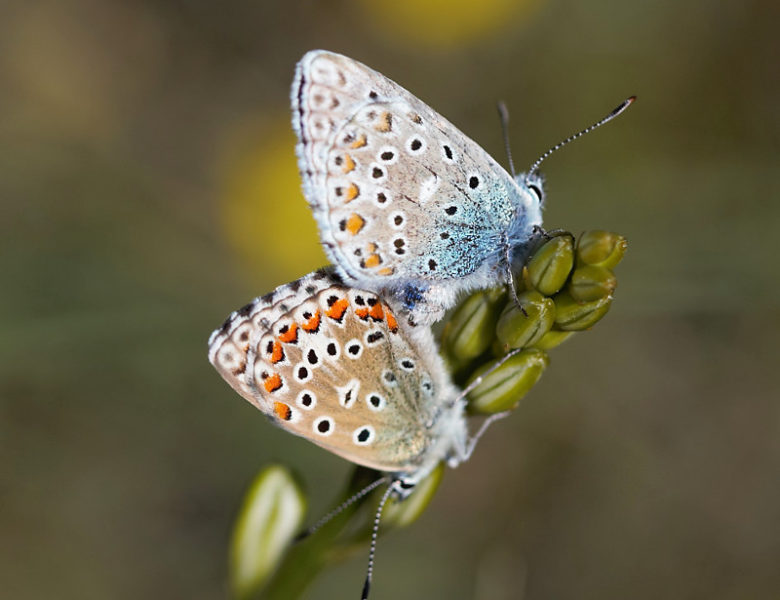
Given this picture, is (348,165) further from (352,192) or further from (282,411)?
(282,411)

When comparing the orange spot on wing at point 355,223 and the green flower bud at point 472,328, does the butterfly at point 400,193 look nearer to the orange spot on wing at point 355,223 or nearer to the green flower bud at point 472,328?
the orange spot on wing at point 355,223

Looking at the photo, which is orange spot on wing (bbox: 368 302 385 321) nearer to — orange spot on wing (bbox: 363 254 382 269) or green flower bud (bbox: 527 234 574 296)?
Result: orange spot on wing (bbox: 363 254 382 269)

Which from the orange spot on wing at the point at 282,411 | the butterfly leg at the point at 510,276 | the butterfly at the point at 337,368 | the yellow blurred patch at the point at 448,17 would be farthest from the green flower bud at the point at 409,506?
the yellow blurred patch at the point at 448,17

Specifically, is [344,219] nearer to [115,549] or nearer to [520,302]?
[520,302]

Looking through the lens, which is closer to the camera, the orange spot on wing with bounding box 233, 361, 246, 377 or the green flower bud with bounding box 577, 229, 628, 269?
the green flower bud with bounding box 577, 229, 628, 269

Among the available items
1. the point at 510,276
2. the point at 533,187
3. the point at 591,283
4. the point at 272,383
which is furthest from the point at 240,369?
the point at 533,187

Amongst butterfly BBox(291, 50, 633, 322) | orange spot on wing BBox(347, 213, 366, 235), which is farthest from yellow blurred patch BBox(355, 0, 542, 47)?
orange spot on wing BBox(347, 213, 366, 235)
